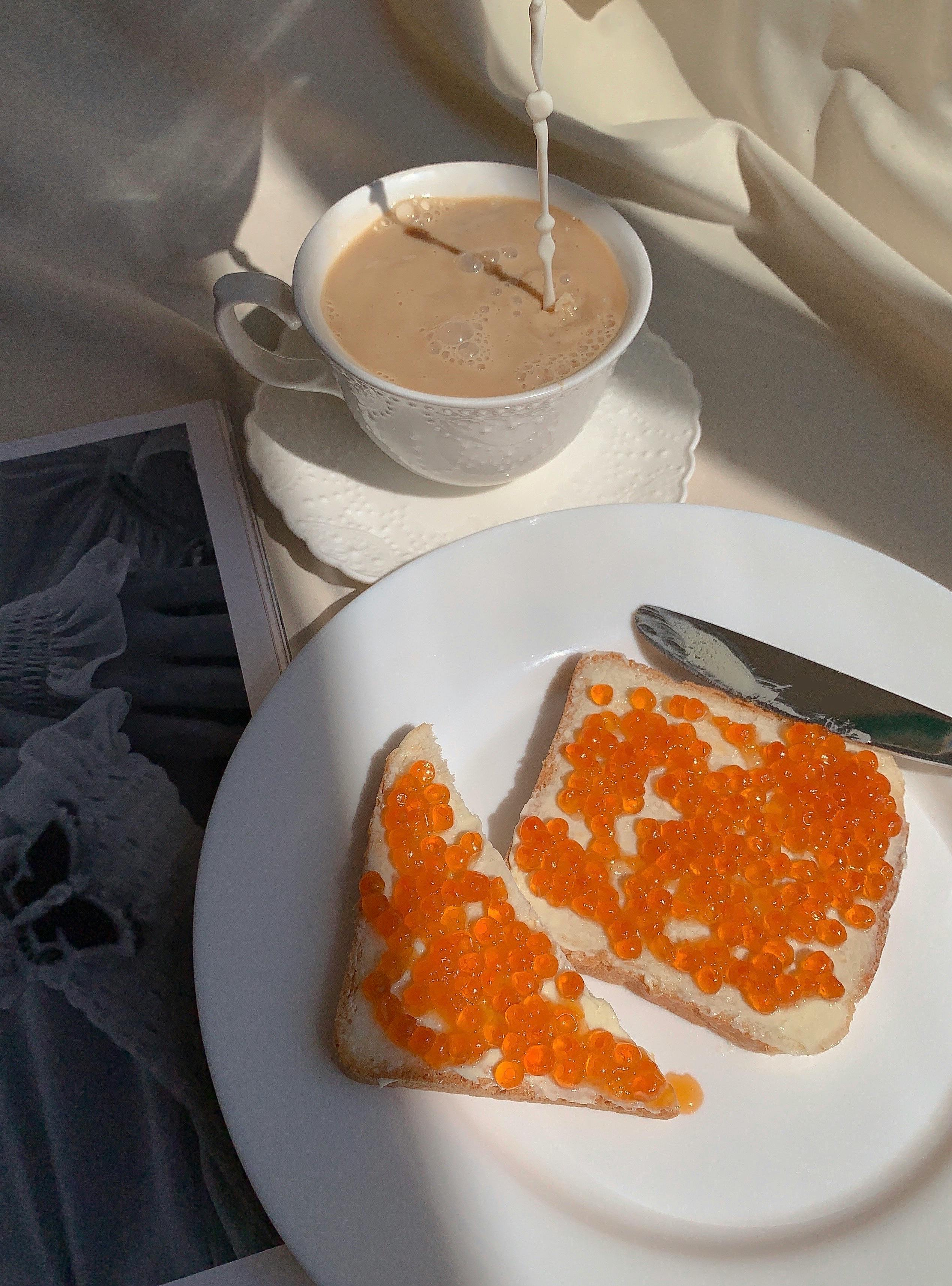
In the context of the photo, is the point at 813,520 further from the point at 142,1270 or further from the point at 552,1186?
the point at 142,1270

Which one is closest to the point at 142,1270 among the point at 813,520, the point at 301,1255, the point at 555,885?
the point at 301,1255

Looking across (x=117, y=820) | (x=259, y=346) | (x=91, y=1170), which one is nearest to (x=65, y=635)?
(x=117, y=820)

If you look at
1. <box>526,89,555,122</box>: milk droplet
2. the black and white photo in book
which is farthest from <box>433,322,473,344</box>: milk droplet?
the black and white photo in book

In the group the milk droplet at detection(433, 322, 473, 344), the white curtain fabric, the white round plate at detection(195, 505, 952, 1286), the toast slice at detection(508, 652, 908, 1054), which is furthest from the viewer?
the white curtain fabric

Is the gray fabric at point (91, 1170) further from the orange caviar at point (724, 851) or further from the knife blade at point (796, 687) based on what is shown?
the knife blade at point (796, 687)

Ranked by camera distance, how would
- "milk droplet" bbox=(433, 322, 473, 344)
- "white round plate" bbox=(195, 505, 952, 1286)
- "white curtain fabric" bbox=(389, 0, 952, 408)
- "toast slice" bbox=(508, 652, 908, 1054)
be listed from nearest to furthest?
"white round plate" bbox=(195, 505, 952, 1286) < "toast slice" bbox=(508, 652, 908, 1054) < "milk droplet" bbox=(433, 322, 473, 344) < "white curtain fabric" bbox=(389, 0, 952, 408)

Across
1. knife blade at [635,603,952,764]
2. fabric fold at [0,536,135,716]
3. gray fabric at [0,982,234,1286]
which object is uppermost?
fabric fold at [0,536,135,716]

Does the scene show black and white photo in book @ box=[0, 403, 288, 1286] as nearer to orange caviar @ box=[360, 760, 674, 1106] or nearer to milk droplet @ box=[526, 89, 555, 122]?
orange caviar @ box=[360, 760, 674, 1106]

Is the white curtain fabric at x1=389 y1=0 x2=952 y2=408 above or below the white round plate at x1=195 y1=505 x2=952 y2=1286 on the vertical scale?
above
